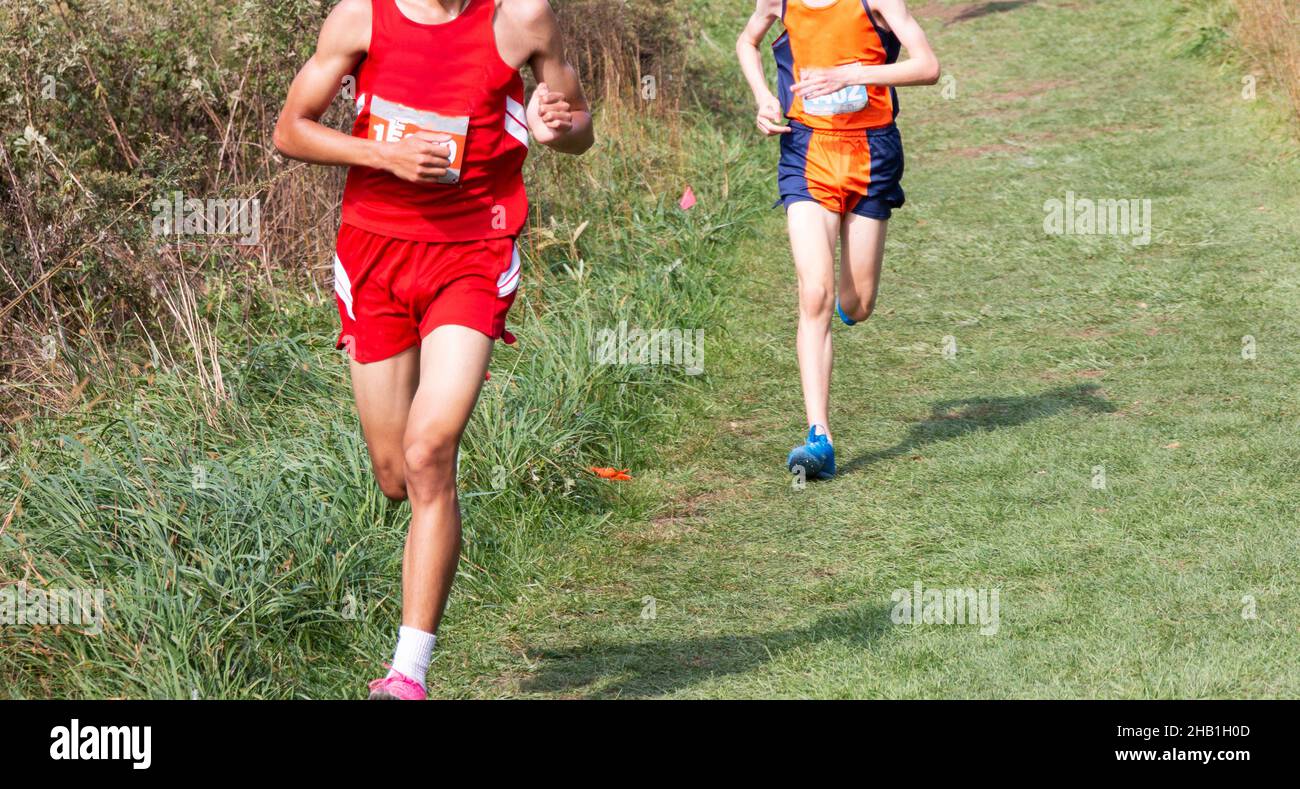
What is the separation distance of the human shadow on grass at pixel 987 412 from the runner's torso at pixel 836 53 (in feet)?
4.72

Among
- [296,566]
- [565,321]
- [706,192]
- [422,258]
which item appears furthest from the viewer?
[706,192]

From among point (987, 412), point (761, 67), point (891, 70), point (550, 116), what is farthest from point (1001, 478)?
point (550, 116)

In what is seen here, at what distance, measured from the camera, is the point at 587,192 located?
9391 millimetres

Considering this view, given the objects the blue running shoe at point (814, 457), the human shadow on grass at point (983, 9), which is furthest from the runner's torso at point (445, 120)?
the human shadow on grass at point (983, 9)

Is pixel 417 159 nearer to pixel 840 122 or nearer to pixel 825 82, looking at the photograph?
pixel 825 82

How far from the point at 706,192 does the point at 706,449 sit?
11.9 feet

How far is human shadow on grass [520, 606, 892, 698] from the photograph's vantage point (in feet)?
15.3

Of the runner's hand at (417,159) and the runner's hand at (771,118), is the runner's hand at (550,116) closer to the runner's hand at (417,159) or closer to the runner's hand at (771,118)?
the runner's hand at (417,159)

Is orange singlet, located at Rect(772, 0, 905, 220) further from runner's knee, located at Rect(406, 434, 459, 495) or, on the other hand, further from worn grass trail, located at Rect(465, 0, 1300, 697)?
runner's knee, located at Rect(406, 434, 459, 495)

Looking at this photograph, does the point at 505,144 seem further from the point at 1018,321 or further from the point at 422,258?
the point at 1018,321

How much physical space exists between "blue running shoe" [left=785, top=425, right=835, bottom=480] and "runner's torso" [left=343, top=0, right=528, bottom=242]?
2318 mm

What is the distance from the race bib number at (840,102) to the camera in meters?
6.25

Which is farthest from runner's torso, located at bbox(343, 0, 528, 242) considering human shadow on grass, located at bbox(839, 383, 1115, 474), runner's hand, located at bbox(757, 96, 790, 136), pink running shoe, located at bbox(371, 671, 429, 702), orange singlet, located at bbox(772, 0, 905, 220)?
human shadow on grass, located at bbox(839, 383, 1115, 474)
